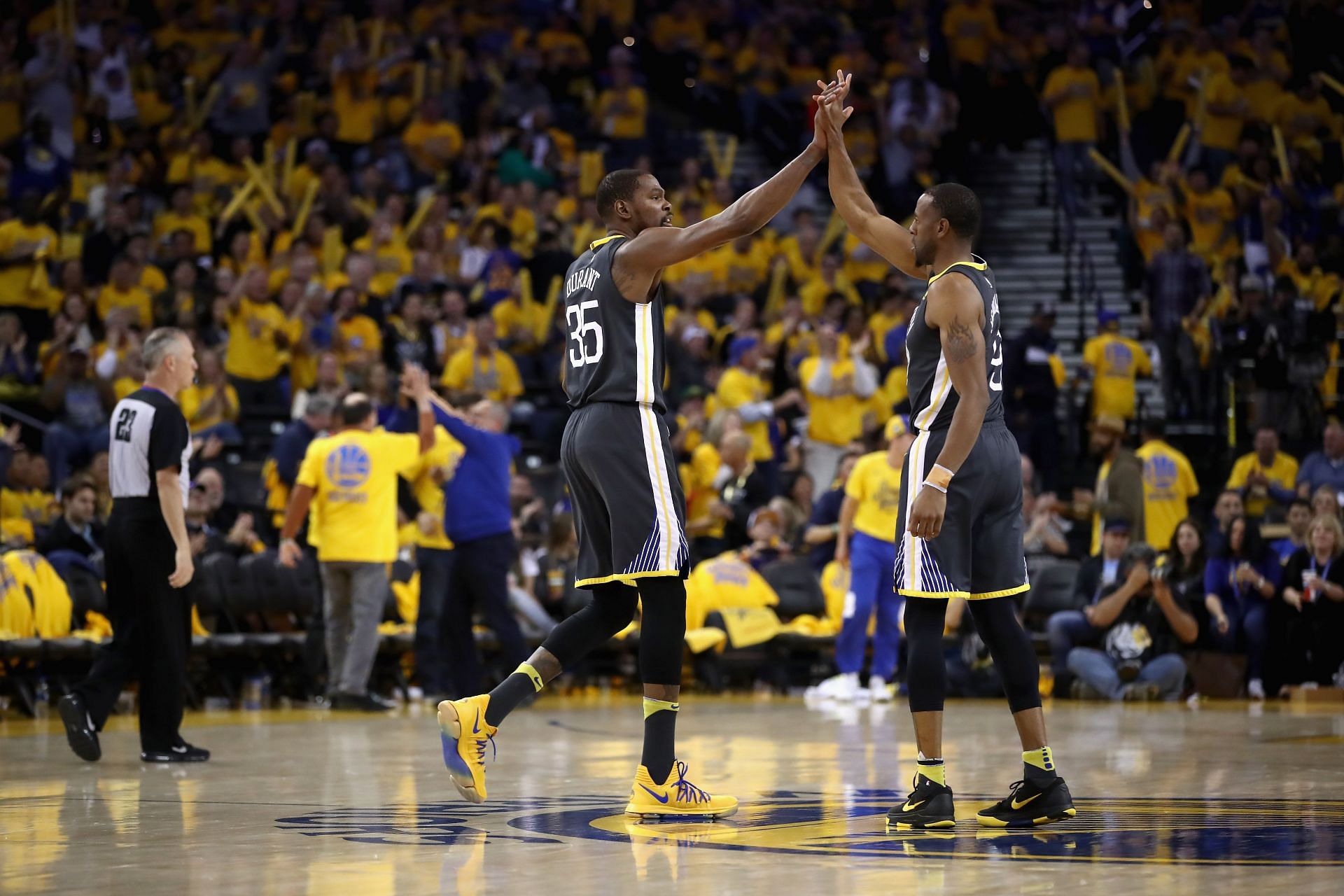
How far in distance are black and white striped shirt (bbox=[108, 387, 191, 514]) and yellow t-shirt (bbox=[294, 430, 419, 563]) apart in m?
3.61

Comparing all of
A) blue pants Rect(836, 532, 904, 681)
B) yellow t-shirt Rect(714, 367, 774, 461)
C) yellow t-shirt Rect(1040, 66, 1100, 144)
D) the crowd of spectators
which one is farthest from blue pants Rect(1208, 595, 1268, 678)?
Result: yellow t-shirt Rect(1040, 66, 1100, 144)

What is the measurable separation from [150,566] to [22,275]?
416 inches

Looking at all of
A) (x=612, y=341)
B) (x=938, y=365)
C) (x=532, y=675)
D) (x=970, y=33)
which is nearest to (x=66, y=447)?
(x=532, y=675)

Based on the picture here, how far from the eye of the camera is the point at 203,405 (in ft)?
53.3

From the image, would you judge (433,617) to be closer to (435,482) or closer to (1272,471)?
(435,482)

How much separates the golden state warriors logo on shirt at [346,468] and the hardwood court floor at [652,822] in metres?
2.07

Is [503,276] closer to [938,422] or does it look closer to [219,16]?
[219,16]

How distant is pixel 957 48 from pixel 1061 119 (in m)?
2.42

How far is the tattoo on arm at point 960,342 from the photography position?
597 cm

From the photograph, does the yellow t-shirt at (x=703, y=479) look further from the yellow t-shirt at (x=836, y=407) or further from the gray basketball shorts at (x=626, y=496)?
the gray basketball shorts at (x=626, y=496)

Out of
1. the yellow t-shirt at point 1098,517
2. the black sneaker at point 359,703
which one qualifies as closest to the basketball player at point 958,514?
the black sneaker at point 359,703

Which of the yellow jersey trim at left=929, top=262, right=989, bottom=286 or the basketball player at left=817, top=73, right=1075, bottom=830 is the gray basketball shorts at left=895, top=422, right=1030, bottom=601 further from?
the yellow jersey trim at left=929, top=262, right=989, bottom=286

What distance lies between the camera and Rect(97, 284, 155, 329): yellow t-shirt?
1769 cm

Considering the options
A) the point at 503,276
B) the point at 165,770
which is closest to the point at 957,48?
the point at 503,276
